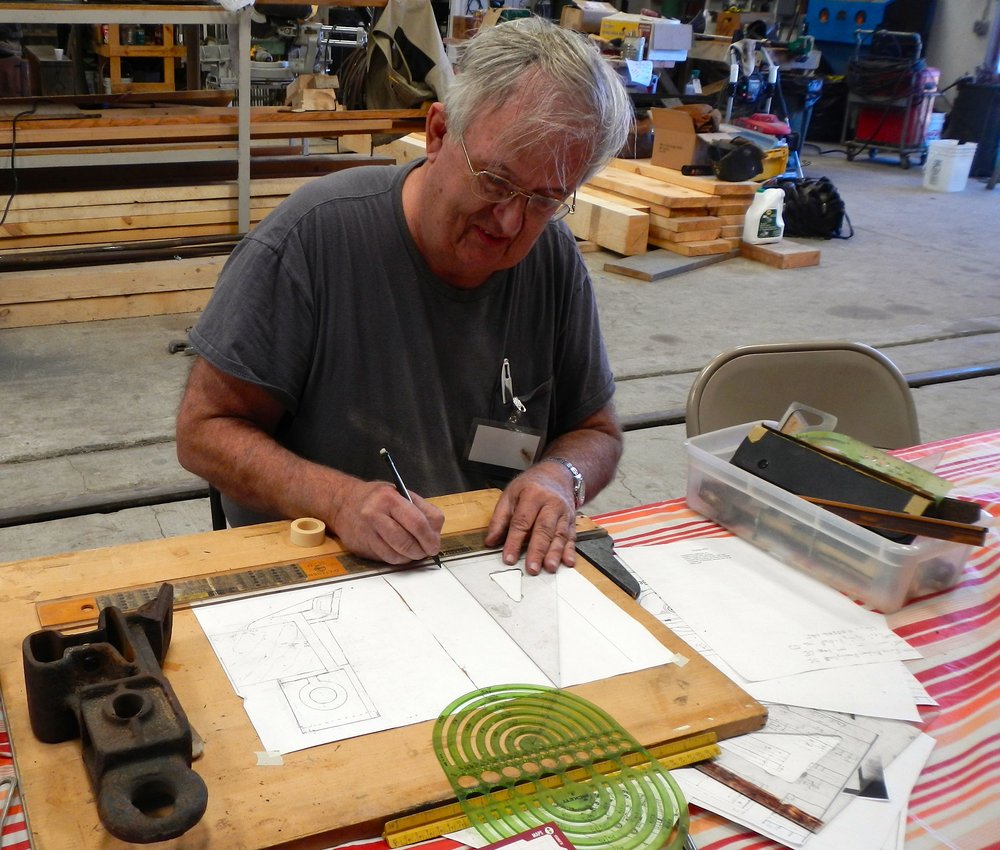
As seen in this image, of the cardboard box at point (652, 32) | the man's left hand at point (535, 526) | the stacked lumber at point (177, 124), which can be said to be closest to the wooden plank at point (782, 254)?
the cardboard box at point (652, 32)

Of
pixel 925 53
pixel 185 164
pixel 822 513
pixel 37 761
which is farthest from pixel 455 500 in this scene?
pixel 925 53

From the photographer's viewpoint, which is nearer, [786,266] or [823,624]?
[823,624]

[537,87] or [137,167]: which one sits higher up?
[537,87]

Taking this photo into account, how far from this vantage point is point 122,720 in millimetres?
881

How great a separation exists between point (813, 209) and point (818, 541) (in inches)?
220

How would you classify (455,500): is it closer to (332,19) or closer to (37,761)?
(37,761)

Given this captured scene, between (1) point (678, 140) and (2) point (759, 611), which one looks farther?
(1) point (678, 140)

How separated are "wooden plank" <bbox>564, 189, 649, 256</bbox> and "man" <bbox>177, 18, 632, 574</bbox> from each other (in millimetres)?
3964

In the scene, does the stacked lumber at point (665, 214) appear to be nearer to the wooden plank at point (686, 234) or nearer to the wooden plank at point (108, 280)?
the wooden plank at point (686, 234)

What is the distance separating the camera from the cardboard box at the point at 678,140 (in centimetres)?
602

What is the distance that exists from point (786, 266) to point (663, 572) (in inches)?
192

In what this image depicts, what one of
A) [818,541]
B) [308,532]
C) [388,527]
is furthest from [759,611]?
[308,532]

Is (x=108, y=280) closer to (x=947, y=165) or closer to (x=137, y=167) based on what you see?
(x=137, y=167)

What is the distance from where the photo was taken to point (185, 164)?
16.4ft
